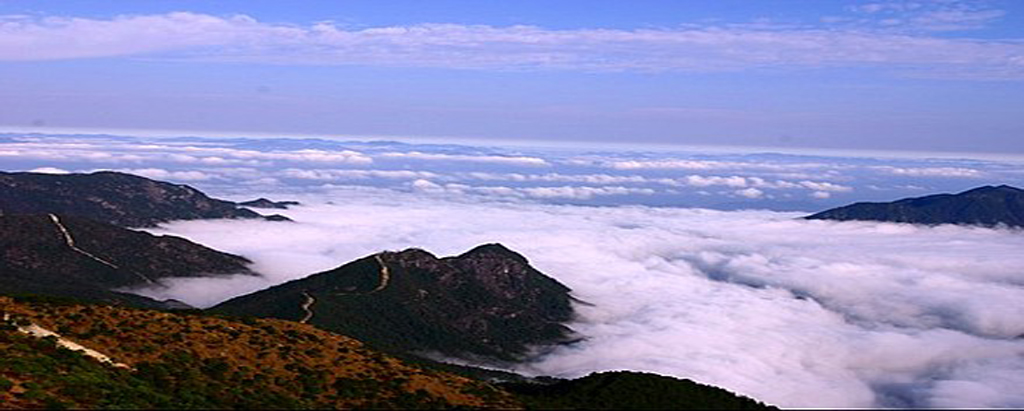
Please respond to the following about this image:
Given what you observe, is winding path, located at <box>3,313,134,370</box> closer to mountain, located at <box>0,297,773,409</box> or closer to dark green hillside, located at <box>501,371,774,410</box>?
mountain, located at <box>0,297,773,409</box>

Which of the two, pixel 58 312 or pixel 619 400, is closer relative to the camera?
pixel 619 400

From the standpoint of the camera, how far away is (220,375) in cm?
4922

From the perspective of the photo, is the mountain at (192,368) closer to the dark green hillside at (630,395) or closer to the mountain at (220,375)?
the mountain at (220,375)

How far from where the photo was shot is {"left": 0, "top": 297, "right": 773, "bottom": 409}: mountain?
43.0m

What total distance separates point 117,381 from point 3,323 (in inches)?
496

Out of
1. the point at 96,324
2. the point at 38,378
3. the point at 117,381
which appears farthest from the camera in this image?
the point at 96,324

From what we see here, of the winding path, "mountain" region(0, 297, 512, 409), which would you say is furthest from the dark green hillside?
the winding path

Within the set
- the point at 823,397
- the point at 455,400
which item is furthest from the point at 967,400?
the point at 455,400

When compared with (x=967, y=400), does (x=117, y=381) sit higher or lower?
lower

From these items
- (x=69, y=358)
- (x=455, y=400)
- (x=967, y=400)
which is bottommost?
(x=455, y=400)

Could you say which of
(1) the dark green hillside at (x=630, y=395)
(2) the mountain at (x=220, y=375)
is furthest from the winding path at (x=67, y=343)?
(1) the dark green hillside at (x=630, y=395)

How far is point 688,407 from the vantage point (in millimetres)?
47188

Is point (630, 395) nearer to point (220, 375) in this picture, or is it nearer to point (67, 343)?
point (220, 375)

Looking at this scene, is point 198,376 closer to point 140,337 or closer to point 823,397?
point 140,337
